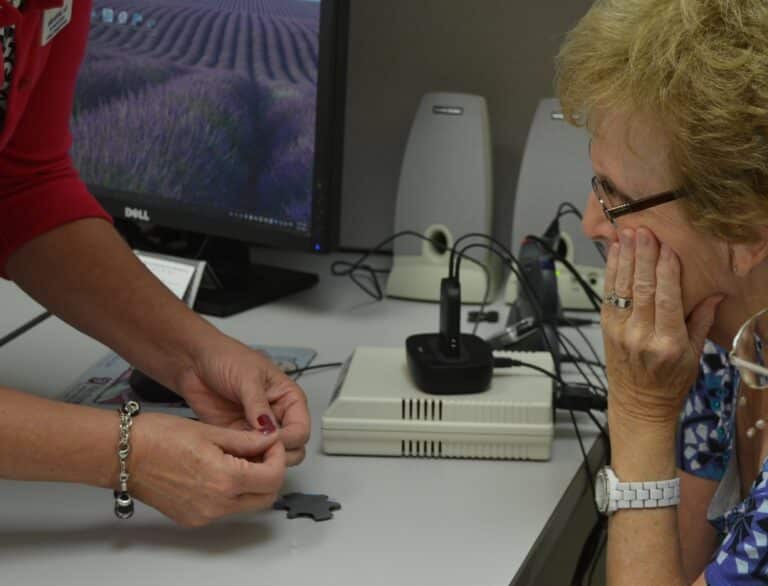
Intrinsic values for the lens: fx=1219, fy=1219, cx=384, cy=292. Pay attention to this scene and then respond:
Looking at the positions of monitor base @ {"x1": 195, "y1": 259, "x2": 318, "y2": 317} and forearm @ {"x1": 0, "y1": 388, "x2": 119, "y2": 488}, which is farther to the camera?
monitor base @ {"x1": 195, "y1": 259, "x2": 318, "y2": 317}

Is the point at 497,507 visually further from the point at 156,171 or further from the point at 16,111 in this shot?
the point at 156,171

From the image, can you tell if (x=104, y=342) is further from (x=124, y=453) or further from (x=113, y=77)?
(x=113, y=77)

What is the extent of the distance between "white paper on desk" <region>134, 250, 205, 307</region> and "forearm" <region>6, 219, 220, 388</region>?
32cm

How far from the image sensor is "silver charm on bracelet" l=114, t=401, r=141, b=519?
45.9 inches

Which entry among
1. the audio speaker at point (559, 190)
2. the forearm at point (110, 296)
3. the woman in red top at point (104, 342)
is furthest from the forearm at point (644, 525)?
the audio speaker at point (559, 190)

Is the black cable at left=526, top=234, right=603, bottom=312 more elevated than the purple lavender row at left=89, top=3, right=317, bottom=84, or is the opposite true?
the purple lavender row at left=89, top=3, right=317, bottom=84

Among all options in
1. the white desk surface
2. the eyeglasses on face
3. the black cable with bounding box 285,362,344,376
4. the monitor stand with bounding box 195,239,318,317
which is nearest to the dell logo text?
the monitor stand with bounding box 195,239,318,317

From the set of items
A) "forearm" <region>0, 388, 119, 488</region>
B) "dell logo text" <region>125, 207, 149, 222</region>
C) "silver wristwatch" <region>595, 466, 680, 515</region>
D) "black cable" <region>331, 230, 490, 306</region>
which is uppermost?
"forearm" <region>0, 388, 119, 488</region>

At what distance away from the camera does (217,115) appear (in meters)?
1.85

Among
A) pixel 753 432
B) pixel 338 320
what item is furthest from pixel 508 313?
pixel 753 432

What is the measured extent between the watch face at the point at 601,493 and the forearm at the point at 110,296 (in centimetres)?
47

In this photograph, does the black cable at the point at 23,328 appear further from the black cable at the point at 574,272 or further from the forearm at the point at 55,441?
the black cable at the point at 574,272

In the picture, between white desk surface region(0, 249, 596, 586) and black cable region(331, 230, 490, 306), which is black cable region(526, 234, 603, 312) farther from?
white desk surface region(0, 249, 596, 586)

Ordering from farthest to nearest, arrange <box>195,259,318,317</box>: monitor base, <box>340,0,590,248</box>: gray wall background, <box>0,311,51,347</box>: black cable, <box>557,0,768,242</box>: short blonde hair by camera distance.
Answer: <box>340,0,590,248</box>: gray wall background → <box>195,259,318,317</box>: monitor base → <box>0,311,51,347</box>: black cable → <box>557,0,768,242</box>: short blonde hair
